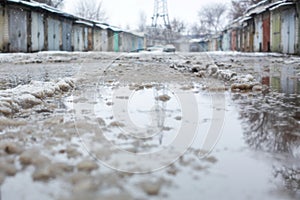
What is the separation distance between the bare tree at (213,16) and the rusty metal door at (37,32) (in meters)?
49.2

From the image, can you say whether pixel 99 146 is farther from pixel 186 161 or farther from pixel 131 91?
pixel 131 91

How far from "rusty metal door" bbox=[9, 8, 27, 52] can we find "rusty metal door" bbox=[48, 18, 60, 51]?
9.05 feet

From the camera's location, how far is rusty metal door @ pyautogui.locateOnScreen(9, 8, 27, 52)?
15297 millimetres

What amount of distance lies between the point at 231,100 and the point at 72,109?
1.30 metres

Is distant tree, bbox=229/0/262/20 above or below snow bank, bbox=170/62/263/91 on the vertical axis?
above

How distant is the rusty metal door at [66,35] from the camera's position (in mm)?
21516

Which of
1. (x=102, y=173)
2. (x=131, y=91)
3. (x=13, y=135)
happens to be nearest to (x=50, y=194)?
(x=102, y=173)

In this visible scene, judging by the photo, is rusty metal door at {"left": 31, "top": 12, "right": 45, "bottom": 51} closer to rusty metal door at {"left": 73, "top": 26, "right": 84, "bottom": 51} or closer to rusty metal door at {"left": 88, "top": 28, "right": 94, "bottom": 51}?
rusty metal door at {"left": 73, "top": 26, "right": 84, "bottom": 51}

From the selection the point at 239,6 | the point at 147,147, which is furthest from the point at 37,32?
the point at 239,6

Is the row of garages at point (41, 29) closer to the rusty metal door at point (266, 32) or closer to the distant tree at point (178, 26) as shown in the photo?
the rusty metal door at point (266, 32)

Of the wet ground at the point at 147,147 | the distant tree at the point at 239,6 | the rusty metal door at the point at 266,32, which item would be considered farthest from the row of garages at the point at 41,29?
the distant tree at the point at 239,6

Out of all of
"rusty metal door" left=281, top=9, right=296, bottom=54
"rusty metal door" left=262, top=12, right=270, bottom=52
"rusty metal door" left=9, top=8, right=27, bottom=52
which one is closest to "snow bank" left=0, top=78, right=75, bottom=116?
"rusty metal door" left=9, top=8, right=27, bottom=52

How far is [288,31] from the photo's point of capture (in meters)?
15.3

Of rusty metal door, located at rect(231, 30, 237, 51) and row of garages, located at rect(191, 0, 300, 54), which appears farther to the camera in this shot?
rusty metal door, located at rect(231, 30, 237, 51)
